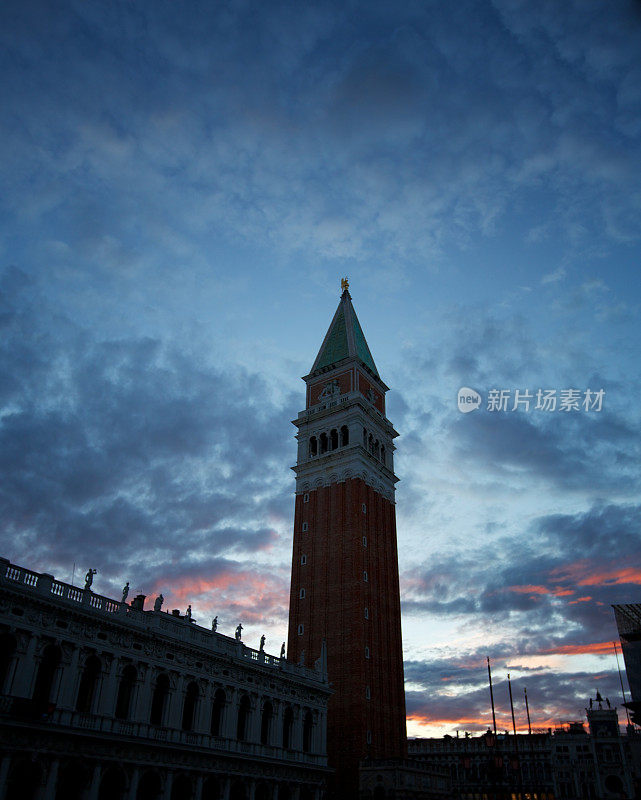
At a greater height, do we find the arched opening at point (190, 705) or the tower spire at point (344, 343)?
the tower spire at point (344, 343)

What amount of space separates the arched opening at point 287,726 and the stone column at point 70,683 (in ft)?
67.9

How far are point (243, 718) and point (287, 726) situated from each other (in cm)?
578

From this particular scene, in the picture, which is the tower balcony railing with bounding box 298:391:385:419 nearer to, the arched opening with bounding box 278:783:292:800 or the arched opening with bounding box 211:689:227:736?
the arched opening with bounding box 211:689:227:736

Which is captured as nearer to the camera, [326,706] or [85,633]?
[85,633]

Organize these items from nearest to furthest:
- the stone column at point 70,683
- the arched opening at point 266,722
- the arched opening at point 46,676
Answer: the arched opening at point 46,676 < the stone column at point 70,683 < the arched opening at point 266,722

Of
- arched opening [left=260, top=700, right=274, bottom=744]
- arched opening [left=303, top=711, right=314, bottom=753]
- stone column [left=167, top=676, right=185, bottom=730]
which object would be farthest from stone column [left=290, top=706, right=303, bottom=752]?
stone column [left=167, top=676, right=185, bottom=730]

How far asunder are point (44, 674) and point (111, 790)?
8.08 meters

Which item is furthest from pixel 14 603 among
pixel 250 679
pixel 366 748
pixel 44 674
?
pixel 366 748

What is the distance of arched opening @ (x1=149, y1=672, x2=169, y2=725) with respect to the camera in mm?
39031

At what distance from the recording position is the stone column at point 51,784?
102ft

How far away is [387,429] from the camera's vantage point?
79.5m

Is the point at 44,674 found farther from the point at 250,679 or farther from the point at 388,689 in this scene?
the point at 388,689

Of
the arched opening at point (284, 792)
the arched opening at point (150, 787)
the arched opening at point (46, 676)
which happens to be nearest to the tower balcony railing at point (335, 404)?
the arched opening at point (284, 792)

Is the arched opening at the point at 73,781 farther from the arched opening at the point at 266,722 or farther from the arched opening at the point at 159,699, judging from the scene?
the arched opening at the point at 266,722
